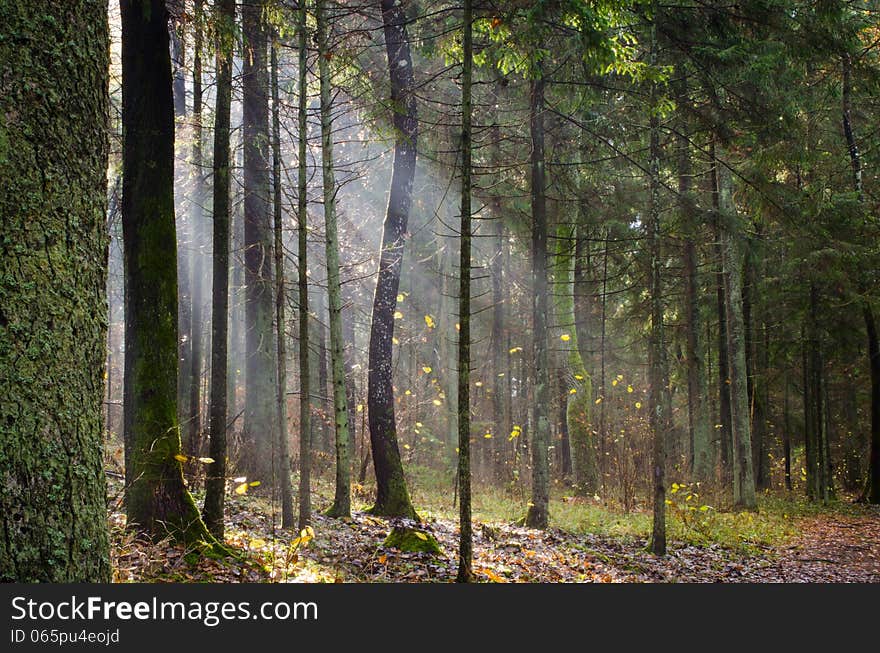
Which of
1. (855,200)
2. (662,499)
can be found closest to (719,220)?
(855,200)

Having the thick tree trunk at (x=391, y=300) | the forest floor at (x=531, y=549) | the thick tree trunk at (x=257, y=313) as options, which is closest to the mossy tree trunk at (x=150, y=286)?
the forest floor at (x=531, y=549)

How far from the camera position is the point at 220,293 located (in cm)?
805

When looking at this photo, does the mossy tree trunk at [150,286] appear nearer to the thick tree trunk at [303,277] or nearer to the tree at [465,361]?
the thick tree trunk at [303,277]

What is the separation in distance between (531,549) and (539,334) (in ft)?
12.0

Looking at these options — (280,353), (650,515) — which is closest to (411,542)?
(280,353)

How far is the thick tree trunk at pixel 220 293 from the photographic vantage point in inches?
294

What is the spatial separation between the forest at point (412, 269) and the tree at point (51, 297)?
1 centimetres

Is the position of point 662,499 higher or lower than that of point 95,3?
lower

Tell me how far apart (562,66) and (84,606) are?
10.8 m

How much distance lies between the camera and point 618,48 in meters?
7.97

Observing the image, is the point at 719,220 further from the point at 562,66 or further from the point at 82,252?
the point at 82,252

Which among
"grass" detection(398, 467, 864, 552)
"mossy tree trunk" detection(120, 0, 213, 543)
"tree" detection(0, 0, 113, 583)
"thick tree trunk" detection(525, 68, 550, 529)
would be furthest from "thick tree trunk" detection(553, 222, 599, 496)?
"tree" detection(0, 0, 113, 583)

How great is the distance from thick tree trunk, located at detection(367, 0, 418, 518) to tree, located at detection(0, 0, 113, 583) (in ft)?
24.7

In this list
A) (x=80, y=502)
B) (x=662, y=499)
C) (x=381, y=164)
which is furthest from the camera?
(x=381, y=164)
